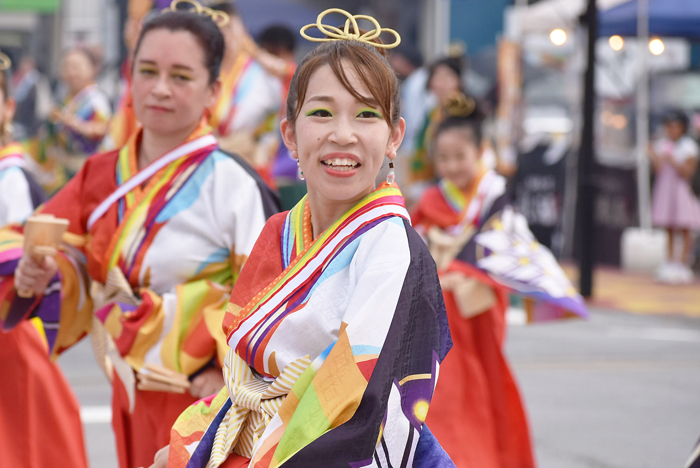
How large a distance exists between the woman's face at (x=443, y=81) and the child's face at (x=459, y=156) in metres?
2.01

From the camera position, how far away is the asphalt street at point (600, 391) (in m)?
4.93

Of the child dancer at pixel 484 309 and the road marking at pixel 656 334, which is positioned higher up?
the child dancer at pixel 484 309

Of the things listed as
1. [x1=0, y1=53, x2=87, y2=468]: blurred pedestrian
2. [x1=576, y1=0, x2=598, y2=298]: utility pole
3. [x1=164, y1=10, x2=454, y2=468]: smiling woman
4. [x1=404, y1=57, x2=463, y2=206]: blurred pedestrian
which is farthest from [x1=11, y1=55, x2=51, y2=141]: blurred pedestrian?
[x1=164, y1=10, x2=454, y2=468]: smiling woman

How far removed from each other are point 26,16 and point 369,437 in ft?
64.5

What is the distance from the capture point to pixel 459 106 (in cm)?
490

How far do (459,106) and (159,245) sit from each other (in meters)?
2.38

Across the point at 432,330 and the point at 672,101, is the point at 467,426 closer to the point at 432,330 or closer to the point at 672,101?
the point at 432,330

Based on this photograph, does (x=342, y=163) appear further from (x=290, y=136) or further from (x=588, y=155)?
(x=588, y=155)

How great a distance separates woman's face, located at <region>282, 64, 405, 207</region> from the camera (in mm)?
2029

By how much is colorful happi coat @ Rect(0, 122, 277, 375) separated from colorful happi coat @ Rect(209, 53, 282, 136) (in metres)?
3.07

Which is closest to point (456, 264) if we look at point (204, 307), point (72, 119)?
point (204, 307)

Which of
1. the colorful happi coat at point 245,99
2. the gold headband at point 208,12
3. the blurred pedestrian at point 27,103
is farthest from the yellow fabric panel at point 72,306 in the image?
the blurred pedestrian at point 27,103

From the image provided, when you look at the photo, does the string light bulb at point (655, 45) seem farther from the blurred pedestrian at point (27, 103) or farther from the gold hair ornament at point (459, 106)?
the gold hair ornament at point (459, 106)

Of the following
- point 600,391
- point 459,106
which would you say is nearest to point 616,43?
point 600,391
